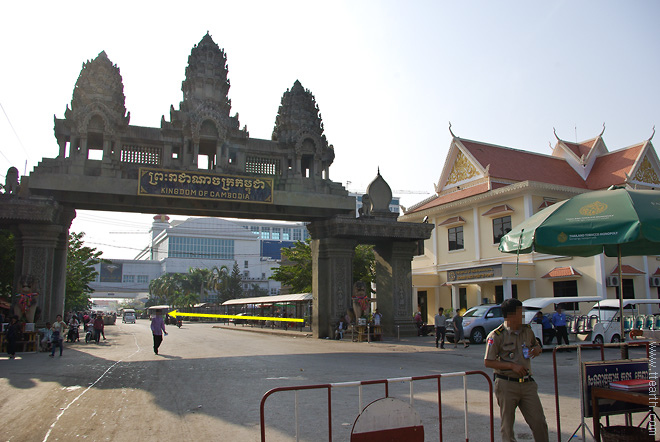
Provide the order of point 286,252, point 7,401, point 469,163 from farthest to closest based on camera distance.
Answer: point 286,252
point 469,163
point 7,401

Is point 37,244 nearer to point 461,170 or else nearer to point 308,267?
point 308,267

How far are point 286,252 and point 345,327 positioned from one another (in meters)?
16.6

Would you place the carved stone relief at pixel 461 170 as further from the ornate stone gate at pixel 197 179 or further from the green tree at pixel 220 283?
the green tree at pixel 220 283

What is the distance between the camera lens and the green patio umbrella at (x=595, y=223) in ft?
21.1

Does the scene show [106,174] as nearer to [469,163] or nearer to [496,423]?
[496,423]

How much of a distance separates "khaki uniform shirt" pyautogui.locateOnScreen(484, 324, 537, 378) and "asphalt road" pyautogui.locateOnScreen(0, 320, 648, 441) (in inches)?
60.8

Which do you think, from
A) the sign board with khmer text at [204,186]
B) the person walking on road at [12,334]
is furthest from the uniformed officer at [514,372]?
the person walking on road at [12,334]

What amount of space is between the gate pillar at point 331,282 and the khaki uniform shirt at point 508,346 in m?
17.2

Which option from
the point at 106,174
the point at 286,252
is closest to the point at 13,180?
the point at 106,174

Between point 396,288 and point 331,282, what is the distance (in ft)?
10.2

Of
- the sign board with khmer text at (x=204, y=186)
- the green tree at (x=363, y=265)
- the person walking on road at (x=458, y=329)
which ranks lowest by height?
the person walking on road at (x=458, y=329)

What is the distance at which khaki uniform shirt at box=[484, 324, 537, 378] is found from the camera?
5.10m

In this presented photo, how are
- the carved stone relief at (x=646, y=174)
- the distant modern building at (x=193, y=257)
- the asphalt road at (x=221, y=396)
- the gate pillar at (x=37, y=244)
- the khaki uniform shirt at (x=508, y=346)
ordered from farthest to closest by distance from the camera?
the distant modern building at (x=193, y=257) → the carved stone relief at (x=646, y=174) → the gate pillar at (x=37, y=244) → the asphalt road at (x=221, y=396) → the khaki uniform shirt at (x=508, y=346)

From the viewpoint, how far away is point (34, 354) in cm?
1730
